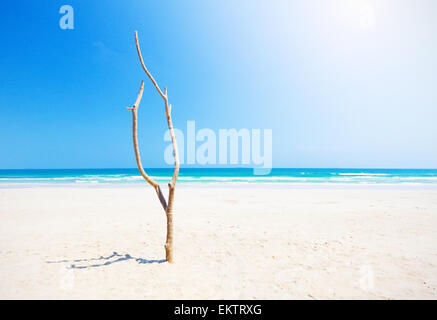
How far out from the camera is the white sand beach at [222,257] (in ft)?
10.7

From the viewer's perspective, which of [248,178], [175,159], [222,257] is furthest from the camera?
[248,178]

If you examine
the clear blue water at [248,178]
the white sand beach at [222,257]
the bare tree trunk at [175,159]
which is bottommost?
the clear blue water at [248,178]

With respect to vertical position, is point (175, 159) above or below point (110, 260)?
above

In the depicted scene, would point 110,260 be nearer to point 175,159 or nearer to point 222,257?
point 222,257

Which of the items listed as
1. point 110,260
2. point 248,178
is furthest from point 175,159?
point 248,178

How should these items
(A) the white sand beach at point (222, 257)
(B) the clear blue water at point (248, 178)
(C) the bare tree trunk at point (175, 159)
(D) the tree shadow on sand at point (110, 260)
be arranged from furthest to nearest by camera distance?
(B) the clear blue water at point (248, 178) < (D) the tree shadow on sand at point (110, 260) < (C) the bare tree trunk at point (175, 159) < (A) the white sand beach at point (222, 257)

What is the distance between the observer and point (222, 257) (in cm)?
443

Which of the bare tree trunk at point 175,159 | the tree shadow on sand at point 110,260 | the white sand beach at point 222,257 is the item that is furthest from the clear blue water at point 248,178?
the bare tree trunk at point 175,159

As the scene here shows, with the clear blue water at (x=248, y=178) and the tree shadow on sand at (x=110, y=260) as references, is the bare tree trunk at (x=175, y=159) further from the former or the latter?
the clear blue water at (x=248, y=178)

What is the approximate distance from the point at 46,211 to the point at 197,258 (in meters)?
8.28

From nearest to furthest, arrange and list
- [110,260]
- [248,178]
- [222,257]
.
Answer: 1. [110,260]
2. [222,257]
3. [248,178]
